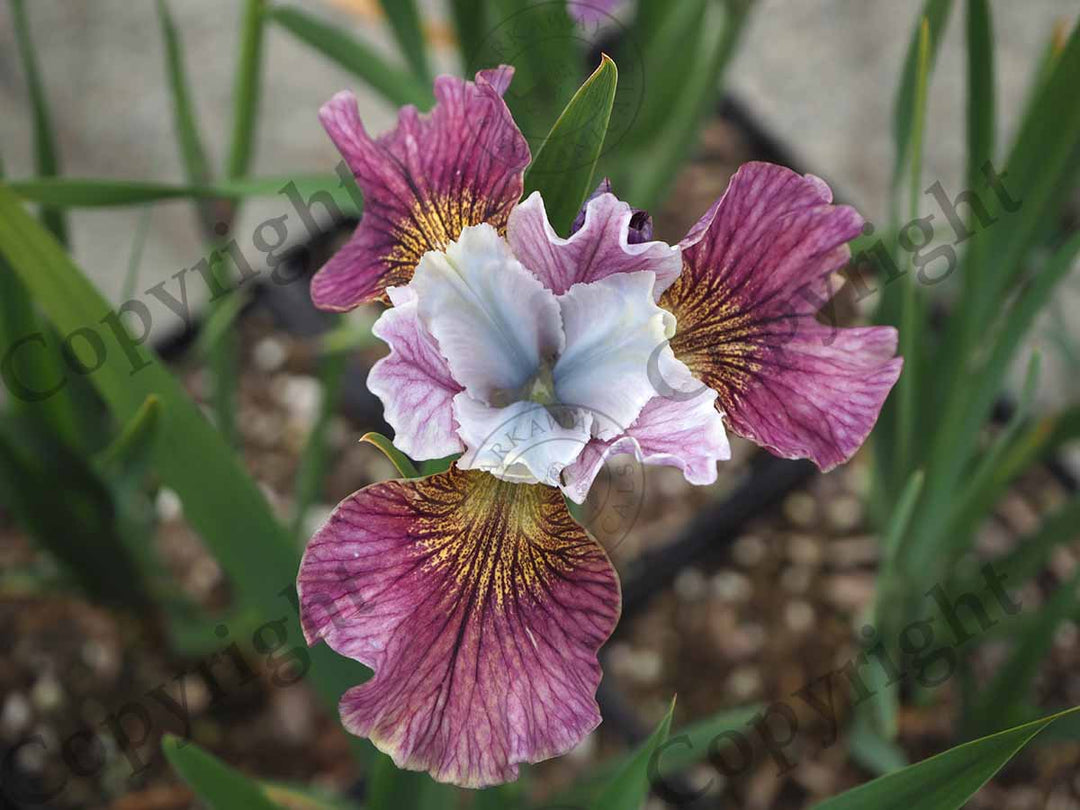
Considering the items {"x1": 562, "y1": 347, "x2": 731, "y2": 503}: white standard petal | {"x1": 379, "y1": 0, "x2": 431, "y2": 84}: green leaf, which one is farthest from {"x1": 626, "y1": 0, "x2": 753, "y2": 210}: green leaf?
{"x1": 562, "y1": 347, "x2": 731, "y2": 503}: white standard petal

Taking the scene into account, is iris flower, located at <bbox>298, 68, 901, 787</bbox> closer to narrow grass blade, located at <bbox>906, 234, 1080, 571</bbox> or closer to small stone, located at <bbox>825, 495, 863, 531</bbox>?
narrow grass blade, located at <bbox>906, 234, 1080, 571</bbox>

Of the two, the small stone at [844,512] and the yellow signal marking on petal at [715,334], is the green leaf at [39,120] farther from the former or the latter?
the small stone at [844,512]

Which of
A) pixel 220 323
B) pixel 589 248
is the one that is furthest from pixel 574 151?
pixel 220 323

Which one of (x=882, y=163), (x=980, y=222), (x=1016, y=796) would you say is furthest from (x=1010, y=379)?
(x=980, y=222)

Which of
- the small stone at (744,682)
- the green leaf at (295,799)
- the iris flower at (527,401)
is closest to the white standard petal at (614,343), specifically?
the iris flower at (527,401)

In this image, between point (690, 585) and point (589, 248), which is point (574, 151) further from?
point (690, 585)

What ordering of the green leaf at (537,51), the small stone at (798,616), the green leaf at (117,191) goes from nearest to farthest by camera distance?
the green leaf at (117,191) → the green leaf at (537,51) → the small stone at (798,616)

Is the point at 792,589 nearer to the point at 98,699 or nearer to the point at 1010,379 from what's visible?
the point at 1010,379
